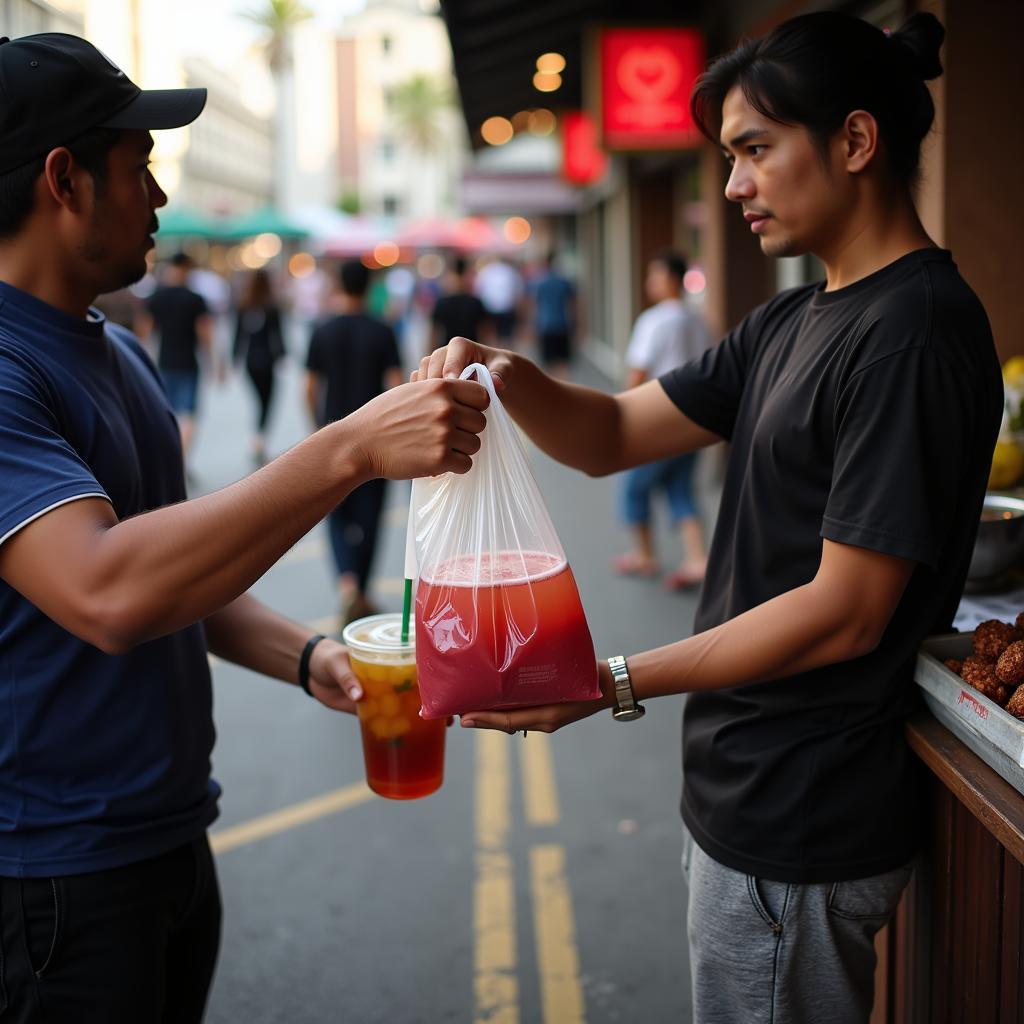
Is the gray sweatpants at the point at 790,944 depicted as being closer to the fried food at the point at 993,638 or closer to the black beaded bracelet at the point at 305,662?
the fried food at the point at 993,638

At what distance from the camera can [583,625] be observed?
1.83 m

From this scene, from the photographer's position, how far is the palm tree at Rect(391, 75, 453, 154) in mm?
72812

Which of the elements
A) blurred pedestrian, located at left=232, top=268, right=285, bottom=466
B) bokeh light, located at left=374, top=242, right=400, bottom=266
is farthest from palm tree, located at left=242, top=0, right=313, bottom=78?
blurred pedestrian, located at left=232, top=268, right=285, bottom=466

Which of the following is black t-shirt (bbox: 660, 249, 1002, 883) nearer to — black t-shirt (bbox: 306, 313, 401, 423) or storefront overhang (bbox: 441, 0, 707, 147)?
black t-shirt (bbox: 306, 313, 401, 423)

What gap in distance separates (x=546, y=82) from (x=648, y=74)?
634 centimetres

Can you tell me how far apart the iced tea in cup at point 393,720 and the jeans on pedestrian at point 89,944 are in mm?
413

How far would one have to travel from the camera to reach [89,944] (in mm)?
1849

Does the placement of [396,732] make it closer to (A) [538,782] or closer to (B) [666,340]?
(A) [538,782]

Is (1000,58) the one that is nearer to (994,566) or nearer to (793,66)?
(994,566)

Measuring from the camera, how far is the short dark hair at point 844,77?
1.89m

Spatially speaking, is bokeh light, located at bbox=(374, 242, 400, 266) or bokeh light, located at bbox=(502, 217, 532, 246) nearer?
bokeh light, located at bbox=(374, 242, 400, 266)

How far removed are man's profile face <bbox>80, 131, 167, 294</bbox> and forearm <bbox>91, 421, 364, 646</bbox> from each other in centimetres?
56

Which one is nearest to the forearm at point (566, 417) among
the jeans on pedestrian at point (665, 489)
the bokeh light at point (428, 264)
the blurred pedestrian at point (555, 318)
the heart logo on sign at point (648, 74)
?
the jeans on pedestrian at point (665, 489)

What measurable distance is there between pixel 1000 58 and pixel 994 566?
2.38 metres
